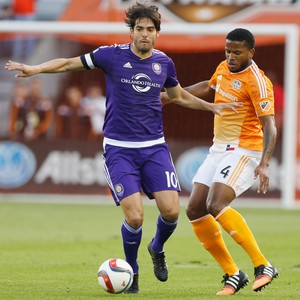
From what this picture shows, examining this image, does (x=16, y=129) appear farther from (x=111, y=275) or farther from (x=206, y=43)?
(x=111, y=275)

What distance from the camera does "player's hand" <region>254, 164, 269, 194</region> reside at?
9641mm

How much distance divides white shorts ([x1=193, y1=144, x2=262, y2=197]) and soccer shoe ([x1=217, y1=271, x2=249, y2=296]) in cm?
81

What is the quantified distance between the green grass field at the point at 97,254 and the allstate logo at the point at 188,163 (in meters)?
1.78

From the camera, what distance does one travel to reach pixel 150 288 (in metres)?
10.3

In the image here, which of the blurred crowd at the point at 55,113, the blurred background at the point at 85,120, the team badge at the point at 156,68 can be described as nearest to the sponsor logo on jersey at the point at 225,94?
the team badge at the point at 156,68

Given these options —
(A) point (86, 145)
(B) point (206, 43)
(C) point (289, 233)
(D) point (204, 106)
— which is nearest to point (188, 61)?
(B) point (206, 43)

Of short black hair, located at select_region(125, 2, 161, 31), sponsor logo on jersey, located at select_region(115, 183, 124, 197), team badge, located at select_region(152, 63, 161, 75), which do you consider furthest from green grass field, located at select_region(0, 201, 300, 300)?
short black hair, located at select_region(125, 2, 161, 31)

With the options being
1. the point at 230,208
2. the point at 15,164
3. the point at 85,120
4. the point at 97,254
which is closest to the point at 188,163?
the point at 85,120

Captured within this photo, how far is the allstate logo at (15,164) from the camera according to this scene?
2466 centimetres

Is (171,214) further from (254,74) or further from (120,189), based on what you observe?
(254,74)

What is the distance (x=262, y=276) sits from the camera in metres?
9.81

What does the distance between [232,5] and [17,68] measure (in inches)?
778

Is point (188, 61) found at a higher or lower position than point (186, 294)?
higher

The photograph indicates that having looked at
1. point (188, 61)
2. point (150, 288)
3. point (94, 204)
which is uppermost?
point (188, 61)
